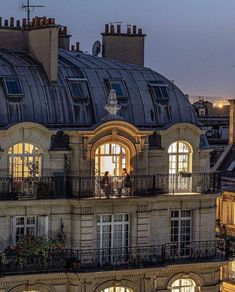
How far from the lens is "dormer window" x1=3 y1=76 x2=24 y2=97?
63250mm

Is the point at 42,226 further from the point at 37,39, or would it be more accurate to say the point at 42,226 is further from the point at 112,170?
the point at 37,39

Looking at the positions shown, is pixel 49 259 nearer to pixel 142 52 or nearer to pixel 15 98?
pixel 15 98

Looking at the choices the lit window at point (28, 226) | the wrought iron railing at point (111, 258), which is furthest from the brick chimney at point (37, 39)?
the wrought iron railing at point (111, 258)

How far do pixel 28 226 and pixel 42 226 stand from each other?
773mm

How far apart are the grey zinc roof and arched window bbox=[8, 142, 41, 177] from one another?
1347 mm

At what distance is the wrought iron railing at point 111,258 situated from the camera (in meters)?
62.0

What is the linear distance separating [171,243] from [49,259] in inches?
280

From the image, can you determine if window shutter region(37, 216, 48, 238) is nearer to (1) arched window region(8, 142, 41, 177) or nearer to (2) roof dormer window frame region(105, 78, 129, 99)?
(1) arched window region(8, 142, 41, 177)

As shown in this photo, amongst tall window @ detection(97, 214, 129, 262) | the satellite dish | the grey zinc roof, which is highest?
the satellite dish

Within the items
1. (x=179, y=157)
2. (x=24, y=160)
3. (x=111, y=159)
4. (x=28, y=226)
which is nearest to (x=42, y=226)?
(x=28, y=226)

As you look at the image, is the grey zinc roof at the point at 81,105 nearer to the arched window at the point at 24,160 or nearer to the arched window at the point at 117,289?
the arched window at the point at 24,160

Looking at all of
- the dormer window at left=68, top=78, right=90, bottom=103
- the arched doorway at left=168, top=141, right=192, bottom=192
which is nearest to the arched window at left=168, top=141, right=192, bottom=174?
the arched doorway at left=168, top=141, right=192, bottom=192

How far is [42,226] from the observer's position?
63.6 m

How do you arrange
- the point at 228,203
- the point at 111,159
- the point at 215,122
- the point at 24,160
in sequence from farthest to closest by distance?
the point at 215,122, the point at 228,203, the point at 111,159, the point at 24,160
